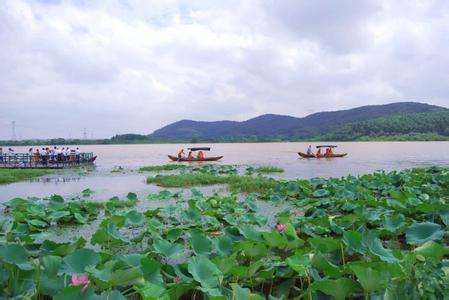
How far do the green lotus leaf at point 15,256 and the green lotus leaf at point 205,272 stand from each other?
4.26ft

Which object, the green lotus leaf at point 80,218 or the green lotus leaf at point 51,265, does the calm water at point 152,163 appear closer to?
the green lotus leaf at point 80,218

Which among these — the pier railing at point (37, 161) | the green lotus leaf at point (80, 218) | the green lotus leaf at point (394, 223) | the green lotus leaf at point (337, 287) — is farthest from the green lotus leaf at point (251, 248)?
the pier railing at point (37, 161)

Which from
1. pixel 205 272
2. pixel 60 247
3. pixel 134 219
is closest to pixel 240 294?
pixel 205 272

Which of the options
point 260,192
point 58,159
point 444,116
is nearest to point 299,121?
point 444,116

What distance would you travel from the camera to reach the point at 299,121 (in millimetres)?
190000

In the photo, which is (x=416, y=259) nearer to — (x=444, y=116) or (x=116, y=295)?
(x=116, y=295)

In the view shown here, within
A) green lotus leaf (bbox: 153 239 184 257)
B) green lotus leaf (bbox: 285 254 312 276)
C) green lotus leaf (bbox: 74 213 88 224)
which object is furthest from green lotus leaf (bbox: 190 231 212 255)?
green lotus leaf (bbox: 74 213 88 224)

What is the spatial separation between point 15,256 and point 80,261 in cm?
59

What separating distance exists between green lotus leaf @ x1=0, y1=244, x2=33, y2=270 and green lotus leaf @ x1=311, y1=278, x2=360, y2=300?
2.21 metres

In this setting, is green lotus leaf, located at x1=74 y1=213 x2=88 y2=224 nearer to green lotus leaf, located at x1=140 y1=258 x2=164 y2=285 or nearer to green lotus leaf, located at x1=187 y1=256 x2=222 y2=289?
green lotus leaf, located at x1=140 y1=258 x2=164 y2=285

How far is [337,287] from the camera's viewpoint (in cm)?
272

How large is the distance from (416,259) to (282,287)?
113 cm

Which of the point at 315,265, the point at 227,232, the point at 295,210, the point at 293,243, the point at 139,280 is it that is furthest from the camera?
the point at 295,210

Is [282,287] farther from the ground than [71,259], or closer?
closer
